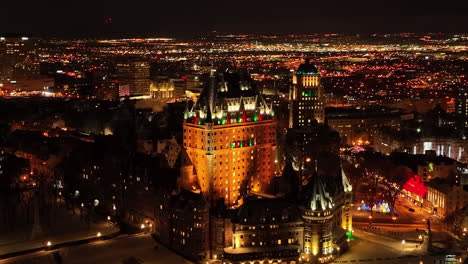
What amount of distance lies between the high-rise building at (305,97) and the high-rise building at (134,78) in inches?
3064

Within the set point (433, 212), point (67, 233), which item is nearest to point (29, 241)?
point (67, 233)

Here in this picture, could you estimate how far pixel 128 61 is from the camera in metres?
186

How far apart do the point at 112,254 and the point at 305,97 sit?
56325 millimetres

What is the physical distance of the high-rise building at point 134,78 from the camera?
17862 cm

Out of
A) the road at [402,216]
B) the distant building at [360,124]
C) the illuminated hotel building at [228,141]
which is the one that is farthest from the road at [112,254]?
the distant building at [360,124]

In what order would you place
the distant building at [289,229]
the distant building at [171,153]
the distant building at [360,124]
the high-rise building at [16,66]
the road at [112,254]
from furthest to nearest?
the high-rise building at [16,66] < the distant building at [360,124] < the distant building at [171,153] < the distant building at [289,229] < the road at [112,254]

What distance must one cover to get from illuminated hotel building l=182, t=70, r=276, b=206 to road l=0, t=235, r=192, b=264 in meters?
9.40

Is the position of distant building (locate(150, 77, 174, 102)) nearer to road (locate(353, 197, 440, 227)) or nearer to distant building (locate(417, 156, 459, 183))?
distant building (locate(417, 156, 459, 183))

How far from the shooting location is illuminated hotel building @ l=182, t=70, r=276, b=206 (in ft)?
226

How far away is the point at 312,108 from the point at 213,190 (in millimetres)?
43947

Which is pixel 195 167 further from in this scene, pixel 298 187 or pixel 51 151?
pixel 51 151

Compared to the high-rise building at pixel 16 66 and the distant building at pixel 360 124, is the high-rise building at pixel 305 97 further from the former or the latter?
the high-rise building at pixel 16 66

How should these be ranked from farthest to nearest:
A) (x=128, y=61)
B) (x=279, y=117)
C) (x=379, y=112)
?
(x=128, y=61), (x=379, y=112), (x=279, y=117)

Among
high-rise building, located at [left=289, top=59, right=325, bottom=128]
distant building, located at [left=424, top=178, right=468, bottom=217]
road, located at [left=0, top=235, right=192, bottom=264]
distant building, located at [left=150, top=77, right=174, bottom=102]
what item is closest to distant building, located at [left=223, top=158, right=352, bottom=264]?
road, located at [left=0, top=235, right=192, bottom=264]
